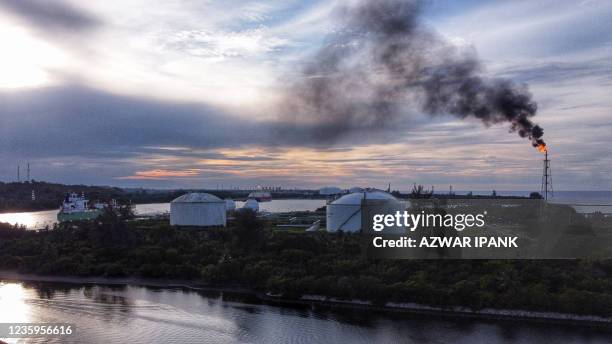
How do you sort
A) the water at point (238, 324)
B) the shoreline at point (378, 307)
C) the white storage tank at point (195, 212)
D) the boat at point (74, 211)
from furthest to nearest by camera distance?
1. the boat at point (74, 211)
2. the white storage tank at point (195, 212)
3. the shoreline at point (378, 307)
4. the water at point (238, 324)

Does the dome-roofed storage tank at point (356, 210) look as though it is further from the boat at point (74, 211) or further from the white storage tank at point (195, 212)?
the boat at point (74, 211)

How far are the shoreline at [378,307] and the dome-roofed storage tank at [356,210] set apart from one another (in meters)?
10.2

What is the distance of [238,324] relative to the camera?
51.5 feet

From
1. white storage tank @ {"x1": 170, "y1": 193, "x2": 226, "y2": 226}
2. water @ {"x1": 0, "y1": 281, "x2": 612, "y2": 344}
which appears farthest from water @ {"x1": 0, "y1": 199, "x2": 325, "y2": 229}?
water @ {"x1": 0, "y1": 281, "x2": 612, "y2": 344}

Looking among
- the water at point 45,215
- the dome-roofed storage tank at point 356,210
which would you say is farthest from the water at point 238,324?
the water at point 45,215

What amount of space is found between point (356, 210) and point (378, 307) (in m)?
12.5

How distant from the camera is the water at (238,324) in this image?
14273mm

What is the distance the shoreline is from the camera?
50.2 ft

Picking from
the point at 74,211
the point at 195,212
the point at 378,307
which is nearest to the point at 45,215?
the point at 74,211

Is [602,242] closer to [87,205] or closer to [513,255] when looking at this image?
[513,255]

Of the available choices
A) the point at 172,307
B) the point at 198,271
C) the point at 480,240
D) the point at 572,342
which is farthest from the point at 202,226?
the point at 572,342

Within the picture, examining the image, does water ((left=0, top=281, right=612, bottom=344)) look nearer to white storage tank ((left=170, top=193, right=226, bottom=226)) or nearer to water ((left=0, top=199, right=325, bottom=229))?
white storage tank ((left=170, top=193, right=226, bottom=226))

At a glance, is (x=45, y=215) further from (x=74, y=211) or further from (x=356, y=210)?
(x=356, y=210)

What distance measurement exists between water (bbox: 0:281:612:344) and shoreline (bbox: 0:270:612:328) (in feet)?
1.16
